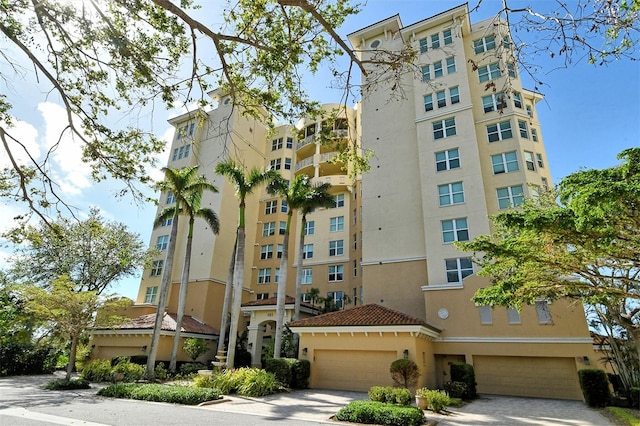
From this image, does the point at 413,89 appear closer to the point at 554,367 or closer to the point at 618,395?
the point at 554,367

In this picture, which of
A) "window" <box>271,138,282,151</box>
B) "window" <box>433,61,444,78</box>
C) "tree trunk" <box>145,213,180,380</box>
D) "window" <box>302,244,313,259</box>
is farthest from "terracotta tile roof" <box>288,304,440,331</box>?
"window" <box>271,138,282,151</box>

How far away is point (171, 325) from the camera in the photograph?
26203mm

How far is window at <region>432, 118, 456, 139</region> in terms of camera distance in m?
25.8

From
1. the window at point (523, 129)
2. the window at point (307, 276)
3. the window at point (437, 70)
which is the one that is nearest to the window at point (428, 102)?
the window at point (437, 70)

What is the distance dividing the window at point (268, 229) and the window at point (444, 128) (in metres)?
18.8

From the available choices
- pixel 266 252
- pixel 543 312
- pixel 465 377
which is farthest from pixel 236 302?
pixel 266 252

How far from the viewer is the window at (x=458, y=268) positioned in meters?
21.7

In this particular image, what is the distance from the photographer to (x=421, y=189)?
2517 cm

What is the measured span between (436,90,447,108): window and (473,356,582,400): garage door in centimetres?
1782

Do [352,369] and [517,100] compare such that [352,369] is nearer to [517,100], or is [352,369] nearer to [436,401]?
[436,401]

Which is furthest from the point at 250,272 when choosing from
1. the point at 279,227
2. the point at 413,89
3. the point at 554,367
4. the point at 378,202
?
the point at 554,367

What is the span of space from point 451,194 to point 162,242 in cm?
2714

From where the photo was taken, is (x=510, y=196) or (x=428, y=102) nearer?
(x=510, y=196)

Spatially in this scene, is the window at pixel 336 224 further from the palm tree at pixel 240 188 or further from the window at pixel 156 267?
the window at pixel 156 267
